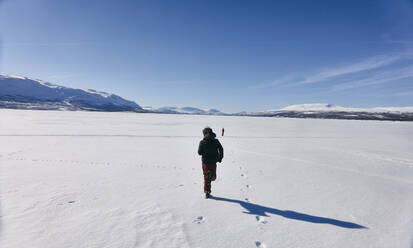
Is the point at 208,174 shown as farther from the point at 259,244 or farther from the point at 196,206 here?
the point at 259,244

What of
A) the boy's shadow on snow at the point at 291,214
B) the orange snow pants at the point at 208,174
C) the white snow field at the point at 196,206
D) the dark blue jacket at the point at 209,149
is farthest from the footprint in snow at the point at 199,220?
the dark blue jacket at the point at 209,149

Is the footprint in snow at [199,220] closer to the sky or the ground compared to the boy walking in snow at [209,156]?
closer to the ground

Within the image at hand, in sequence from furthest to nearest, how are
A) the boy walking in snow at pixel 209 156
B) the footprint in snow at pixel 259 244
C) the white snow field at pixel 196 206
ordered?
1. the boy walking in snow at pixel 209 156
2. the white snow field at pixel 196 206
3. the footprint in snow at pixel 259 244

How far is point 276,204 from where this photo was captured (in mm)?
4867

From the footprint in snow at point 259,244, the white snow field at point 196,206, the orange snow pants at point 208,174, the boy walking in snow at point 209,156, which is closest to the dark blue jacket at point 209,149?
the boy walking in snow at point 209,156

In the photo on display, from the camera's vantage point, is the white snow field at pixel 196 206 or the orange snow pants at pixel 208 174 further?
the orange snow pants at pixel 208 174

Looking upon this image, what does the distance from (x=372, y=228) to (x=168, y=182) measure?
15.7 feet

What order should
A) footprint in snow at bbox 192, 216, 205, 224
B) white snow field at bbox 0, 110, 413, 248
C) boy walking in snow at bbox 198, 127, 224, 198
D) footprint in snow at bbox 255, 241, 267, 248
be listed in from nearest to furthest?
footprint in snow at bbox 255, 241, 267, 248, white snow field at bbox 0, 110, 413, 248, footprint in snow at bbox 192, 216, 205, 224, boy walking in snow at bbox 198, 127, 224, 198

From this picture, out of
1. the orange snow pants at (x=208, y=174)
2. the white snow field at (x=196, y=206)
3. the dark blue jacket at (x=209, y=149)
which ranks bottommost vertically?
the white snow field at (x=196, y=206)

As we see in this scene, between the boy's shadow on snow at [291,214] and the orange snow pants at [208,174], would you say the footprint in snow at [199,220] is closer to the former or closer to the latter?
the boy's shadow on snow at [291,214]

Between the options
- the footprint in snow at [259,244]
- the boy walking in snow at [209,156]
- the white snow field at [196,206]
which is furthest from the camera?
the boy walking in snow at [209,156]

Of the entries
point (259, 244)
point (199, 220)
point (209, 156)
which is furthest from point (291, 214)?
point (209, 156)

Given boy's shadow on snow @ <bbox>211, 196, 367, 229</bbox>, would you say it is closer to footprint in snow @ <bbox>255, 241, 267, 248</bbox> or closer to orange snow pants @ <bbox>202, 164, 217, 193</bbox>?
orange snow pants @ <bbox>202, 164, 217, 193</bbox>

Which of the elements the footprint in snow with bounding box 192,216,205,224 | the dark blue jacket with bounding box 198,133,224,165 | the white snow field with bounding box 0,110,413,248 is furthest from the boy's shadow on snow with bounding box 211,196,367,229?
the dark blue jacket with bounding box 198,133,224,165
